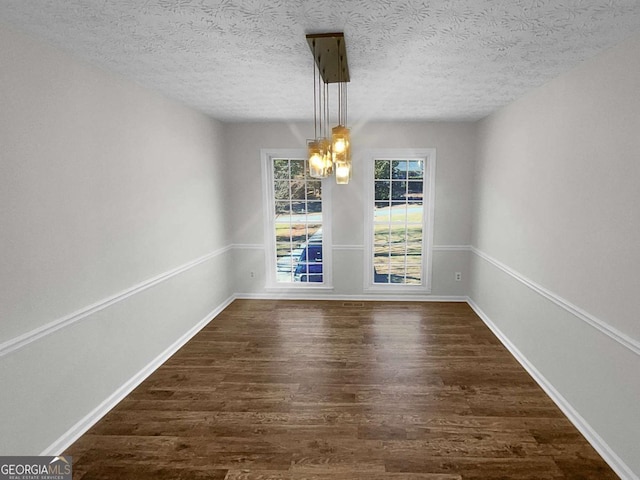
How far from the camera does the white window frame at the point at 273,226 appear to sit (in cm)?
500

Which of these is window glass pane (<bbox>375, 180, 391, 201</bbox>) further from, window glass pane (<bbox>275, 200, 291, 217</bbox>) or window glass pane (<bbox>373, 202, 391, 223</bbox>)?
window glass pane (<bbox>275, 200, 291, 217</bbox>)

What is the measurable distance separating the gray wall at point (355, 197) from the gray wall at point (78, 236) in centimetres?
138

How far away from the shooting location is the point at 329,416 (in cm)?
257

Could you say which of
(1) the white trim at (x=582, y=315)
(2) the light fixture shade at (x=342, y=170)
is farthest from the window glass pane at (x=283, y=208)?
(1) the white trim at (x=582, y=315)

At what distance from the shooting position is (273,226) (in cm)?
526

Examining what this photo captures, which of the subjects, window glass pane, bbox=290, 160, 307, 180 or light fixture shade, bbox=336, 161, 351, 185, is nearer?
light fixture shade, bbox=336, 161, 351, 185

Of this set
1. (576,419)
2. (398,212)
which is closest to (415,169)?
(398,212)

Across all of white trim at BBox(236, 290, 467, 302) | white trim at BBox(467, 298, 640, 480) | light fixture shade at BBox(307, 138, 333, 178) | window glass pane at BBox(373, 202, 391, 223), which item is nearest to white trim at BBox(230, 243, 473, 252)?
window glass pane at BBox(373, 202, 391, 223)

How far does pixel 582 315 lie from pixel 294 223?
3.74 m

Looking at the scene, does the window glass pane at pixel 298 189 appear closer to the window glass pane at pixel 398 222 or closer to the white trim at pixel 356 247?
the white trim at pixel 356 247

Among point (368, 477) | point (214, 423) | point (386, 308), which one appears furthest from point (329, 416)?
point (386, 308)

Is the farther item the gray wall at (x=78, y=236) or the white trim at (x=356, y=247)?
the white trim at (x=356, y=247)

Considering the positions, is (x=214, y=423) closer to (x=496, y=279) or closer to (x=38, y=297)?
(x=38, y=297)

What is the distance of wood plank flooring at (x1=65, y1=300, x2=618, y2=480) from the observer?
82.7 inches
